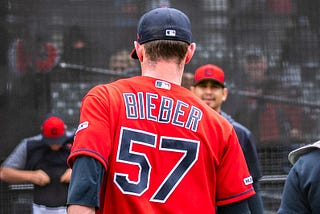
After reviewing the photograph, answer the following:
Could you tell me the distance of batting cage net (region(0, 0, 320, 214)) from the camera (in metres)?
5.74

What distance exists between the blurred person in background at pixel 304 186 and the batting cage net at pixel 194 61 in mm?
3618

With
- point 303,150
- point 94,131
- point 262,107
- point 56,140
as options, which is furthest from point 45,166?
point 303,150

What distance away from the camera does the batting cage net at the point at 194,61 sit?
5738 millimetres

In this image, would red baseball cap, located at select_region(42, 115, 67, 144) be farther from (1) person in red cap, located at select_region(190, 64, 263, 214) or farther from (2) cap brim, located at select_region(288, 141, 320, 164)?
(2) cap brim, located at select_region(288, 141, 320, 164)

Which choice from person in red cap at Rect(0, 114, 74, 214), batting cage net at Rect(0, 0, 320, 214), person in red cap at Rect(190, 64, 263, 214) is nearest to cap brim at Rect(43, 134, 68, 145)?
person in red cap at Rect(0, 114, 74, 214)

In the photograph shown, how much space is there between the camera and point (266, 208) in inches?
230

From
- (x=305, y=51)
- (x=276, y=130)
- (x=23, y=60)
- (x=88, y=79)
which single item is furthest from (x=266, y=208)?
(x=23, y=60)

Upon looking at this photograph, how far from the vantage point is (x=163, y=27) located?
8.20 feet

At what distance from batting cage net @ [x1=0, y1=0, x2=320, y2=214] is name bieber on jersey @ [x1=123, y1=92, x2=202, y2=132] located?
133 inches

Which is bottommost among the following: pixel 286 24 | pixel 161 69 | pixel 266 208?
pixel 266 208

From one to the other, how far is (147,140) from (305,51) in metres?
3.90

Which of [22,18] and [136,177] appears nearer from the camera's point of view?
[136,177]

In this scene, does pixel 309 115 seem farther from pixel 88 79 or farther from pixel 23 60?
pixel 23 60

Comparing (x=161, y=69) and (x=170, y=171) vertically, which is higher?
(x=161, y=69)
